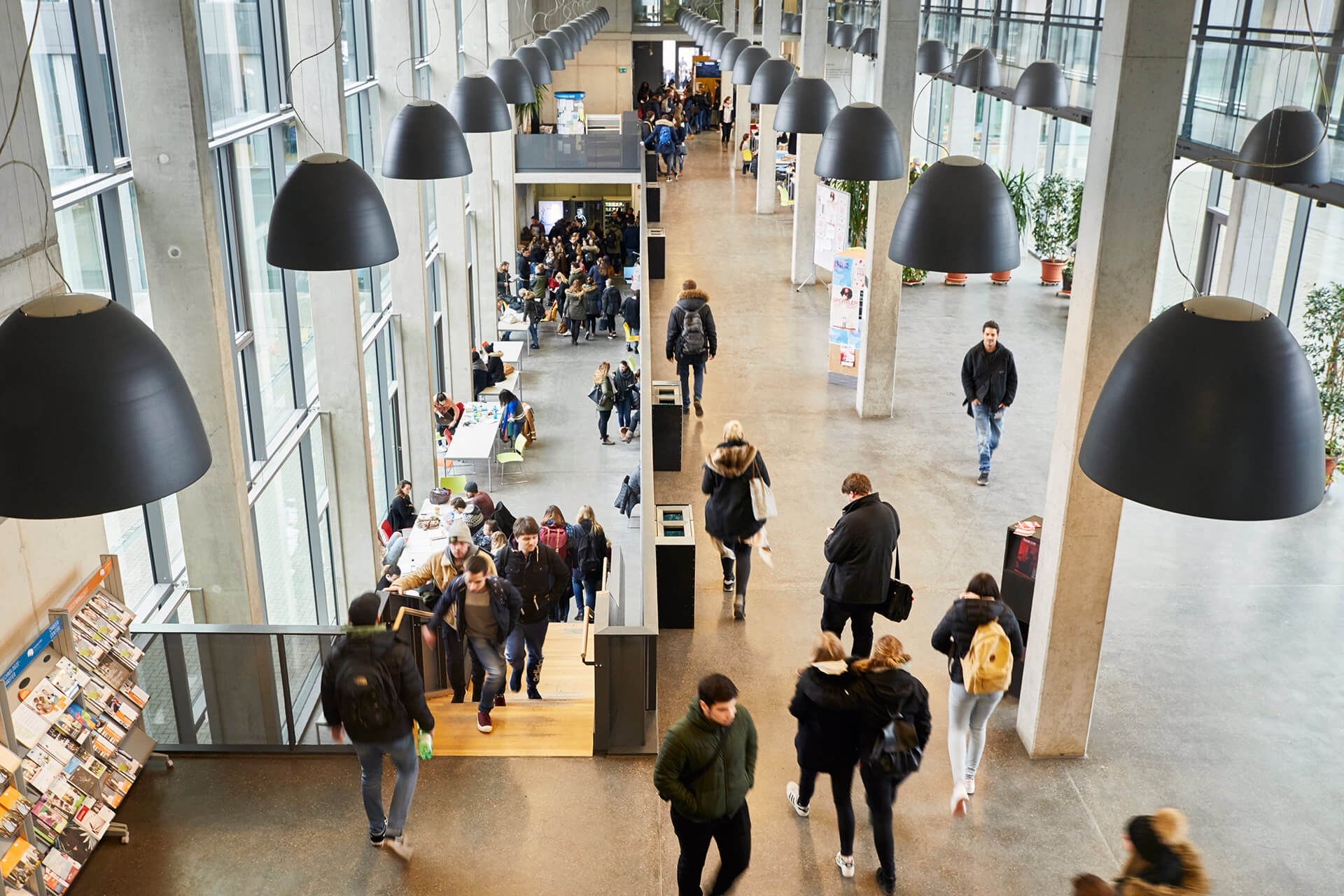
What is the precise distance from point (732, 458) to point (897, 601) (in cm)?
149

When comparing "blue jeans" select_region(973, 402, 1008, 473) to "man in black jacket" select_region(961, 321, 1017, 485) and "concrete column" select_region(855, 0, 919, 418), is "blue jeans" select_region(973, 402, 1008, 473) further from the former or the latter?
"concrete column" select_region(855, 0, 919, 418)

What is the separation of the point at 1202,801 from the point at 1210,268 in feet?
36.4

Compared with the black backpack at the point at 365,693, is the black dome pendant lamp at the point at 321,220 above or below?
above

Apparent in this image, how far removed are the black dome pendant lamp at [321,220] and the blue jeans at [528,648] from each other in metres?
2.88

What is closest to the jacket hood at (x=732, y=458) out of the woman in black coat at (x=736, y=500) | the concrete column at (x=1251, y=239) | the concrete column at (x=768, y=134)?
the woman in black coat at (x=736, y=500)

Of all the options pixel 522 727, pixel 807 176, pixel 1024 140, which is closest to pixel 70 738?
pixel 522 727

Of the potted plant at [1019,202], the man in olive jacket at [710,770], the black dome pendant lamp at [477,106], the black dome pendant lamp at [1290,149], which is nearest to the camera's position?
the man in olive jacket at [710,770]

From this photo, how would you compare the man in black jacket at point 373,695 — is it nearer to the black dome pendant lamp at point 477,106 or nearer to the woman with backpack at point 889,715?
the woman with backpack at point 889,715

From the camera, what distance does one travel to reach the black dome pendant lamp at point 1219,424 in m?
2.59

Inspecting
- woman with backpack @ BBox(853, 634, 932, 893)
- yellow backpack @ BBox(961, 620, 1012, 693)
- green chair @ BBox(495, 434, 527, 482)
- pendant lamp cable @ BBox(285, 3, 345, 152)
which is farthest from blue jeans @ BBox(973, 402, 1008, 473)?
green chair @ BBox(495, 434, 527, 482)

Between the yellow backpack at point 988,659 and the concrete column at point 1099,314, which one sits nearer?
the concrete column at point 1099,314

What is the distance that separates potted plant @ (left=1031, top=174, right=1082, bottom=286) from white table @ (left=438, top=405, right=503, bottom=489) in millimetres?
9719

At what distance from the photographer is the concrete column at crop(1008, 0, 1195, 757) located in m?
5.59

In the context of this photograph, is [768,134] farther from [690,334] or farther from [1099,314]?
[1099,314]
